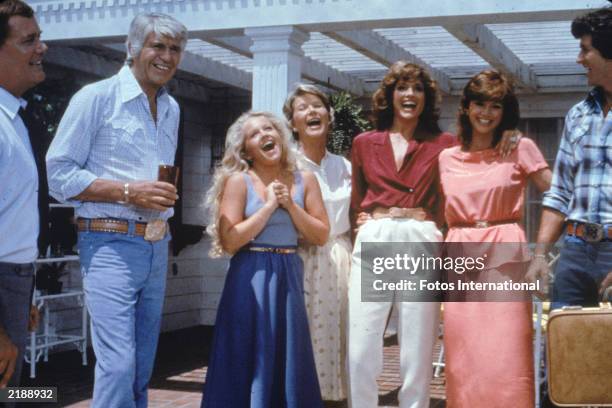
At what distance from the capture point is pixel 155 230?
3.21m

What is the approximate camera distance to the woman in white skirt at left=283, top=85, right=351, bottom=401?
13.3 feet

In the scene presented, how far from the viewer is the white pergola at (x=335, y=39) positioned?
207 inches

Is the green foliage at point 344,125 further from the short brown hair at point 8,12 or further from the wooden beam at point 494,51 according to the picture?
the short brown hair at point 8,12

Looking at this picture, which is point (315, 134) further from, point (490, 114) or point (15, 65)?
point (15, 65)

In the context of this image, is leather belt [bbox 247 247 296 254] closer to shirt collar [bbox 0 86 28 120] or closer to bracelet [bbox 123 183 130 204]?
bracelet [bbox 123 183 130 204]

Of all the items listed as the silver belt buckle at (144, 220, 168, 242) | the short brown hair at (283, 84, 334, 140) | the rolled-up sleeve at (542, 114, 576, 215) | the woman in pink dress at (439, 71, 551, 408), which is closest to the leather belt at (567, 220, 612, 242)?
the rolled-up sleeve at (542, 114, 576, 215)

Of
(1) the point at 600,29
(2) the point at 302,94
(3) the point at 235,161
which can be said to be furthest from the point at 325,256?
(1) the point at 600,29

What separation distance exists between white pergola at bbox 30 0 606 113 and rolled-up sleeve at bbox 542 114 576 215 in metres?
1.88

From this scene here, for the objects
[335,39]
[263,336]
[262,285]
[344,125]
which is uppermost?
[335,39]

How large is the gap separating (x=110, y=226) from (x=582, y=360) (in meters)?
1.69

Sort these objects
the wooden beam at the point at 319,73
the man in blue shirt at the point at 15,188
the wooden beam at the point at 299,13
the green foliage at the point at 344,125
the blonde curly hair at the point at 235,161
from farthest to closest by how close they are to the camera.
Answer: the wooden beam at the point at 319,73 → the green foliage at the point at 344,125 → the wooden beam at the point at 299,13 → the blonde curly hair at the point at 235,161 → the man in blue shirt at the point at 15,188

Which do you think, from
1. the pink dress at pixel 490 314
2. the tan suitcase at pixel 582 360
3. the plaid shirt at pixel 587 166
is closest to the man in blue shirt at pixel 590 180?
the plaid shirt at pixel 587 166

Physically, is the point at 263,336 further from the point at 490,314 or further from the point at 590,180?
the point at 590,180

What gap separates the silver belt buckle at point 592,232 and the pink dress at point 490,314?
0.41 meters
